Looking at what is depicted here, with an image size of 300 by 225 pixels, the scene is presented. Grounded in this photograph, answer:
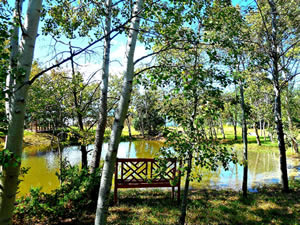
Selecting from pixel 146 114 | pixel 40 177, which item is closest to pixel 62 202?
pixel 40 177

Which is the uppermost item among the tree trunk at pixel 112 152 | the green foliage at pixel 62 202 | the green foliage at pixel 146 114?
the green foliage at pixel 146 114

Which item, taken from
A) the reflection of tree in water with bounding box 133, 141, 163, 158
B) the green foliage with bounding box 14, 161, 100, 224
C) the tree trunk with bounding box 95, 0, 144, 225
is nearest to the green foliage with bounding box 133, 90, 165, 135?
the reflection of tree in water with bounding box 133, 141, 163, 158

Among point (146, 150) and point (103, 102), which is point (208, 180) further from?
point (146, 150)

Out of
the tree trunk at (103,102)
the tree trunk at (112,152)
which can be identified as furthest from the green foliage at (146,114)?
the tree trunk at (112,152)

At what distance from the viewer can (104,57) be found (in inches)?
214

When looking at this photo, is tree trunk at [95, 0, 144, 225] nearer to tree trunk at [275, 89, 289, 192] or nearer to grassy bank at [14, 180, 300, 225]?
grassy bank at [14, 180, 300, 225]

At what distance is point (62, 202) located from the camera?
4.70 metres

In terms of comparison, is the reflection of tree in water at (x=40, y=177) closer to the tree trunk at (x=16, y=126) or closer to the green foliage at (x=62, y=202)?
the green foliage at (x=62, y=202)

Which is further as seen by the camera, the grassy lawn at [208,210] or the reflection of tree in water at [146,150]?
the reflection of tree in water at [146,150]

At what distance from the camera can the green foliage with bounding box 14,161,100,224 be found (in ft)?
14.4

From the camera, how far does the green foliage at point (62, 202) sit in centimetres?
439

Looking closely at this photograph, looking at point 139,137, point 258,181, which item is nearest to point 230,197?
point 258,181

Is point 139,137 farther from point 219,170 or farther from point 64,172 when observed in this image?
point 64,172

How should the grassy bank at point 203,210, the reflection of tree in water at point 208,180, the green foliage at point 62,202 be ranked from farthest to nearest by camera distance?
the reflection of tree in water at point 208,180
the grassy bank at point 203,210
the green foliage at point 62,202
